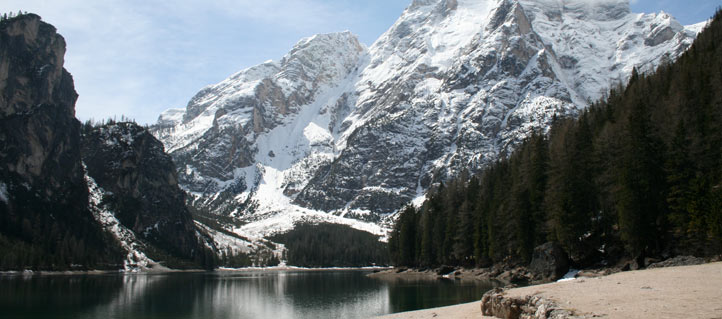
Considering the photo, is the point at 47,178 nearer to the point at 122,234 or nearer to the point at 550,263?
the point at 122,234

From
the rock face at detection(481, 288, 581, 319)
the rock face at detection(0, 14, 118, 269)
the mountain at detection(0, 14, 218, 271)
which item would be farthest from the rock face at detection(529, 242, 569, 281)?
the rock face at detection(0, 14, 118, 269)

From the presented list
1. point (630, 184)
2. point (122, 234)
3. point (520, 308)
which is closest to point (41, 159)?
point (122, 234)

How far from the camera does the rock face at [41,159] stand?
142750 mm

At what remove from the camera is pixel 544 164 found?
61.1 metres

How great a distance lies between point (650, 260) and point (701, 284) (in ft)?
63.0

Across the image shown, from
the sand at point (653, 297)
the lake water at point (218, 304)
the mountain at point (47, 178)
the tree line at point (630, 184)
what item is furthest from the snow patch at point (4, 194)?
the sand at point (653, 297)

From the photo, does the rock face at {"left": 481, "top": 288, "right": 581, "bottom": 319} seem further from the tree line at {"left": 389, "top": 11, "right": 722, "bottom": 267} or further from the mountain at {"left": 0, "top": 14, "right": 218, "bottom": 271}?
the mountain at {"left": 0, "top": 14, "right": 218, "bottom": 271}

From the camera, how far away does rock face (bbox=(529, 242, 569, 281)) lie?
163ft

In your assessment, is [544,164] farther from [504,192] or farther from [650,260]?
[650,260]

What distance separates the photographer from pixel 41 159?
16400 cm

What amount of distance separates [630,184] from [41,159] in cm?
17269

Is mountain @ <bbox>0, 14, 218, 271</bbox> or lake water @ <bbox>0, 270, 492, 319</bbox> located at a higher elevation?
mountain @ <bbox>0, 14, 218, 271</bbox>

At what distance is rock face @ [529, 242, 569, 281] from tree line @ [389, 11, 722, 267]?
120 centimetres

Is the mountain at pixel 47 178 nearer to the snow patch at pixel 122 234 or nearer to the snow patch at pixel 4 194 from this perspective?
the snow patch at pixel 4 194
